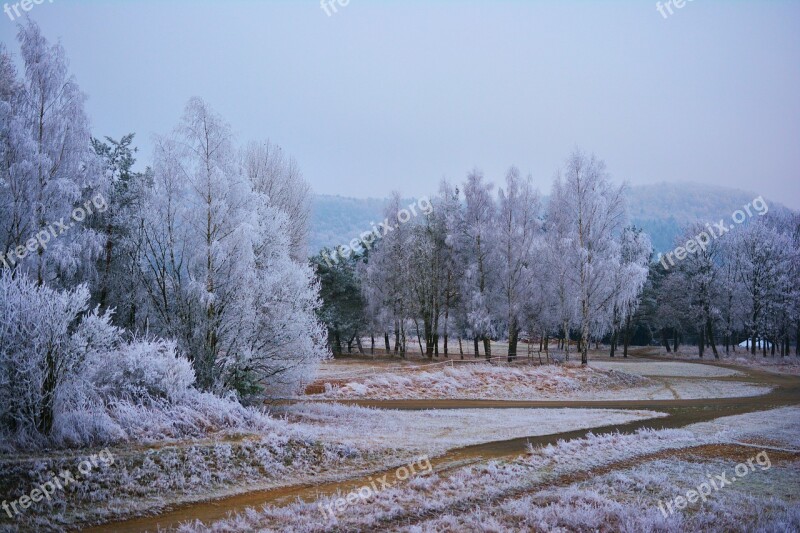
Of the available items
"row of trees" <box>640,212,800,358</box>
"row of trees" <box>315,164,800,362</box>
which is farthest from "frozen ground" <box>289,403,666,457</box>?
"row of trees" <box>640,212,800,358</box>

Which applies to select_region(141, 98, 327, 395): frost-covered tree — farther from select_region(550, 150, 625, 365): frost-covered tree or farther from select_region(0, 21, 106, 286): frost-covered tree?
select_region(550, 150, 625, 365): frost-covered tree

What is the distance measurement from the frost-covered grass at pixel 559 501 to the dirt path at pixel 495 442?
58 centimetres

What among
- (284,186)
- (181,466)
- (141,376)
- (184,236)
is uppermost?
(284,186)

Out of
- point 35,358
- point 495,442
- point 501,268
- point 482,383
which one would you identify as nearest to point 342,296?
point 501,268

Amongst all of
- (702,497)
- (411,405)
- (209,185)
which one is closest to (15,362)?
(209,185)

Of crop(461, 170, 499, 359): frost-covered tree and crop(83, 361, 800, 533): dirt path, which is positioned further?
crop(461, 170, 499, 359): frost-covered tree

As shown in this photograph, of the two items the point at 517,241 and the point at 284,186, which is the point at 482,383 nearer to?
the point at 517,241

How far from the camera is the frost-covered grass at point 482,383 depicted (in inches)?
992

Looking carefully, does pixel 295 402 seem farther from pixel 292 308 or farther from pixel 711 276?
pixel 711 276

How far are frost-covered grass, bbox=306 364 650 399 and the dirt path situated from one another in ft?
7.04

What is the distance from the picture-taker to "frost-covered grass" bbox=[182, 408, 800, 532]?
768 cm

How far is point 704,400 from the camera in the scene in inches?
967

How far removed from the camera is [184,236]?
56.9ft

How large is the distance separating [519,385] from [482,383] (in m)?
2.10
